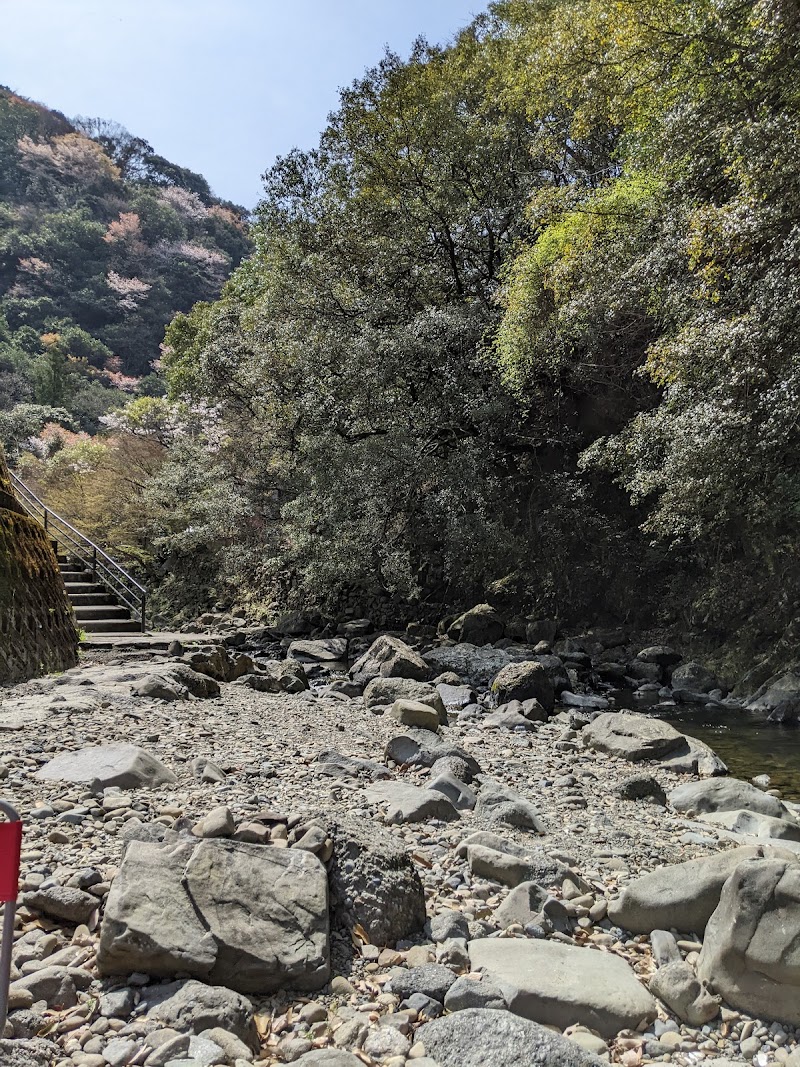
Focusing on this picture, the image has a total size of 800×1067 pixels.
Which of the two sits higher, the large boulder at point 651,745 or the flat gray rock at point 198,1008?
the flat gray rock at point 198,1008

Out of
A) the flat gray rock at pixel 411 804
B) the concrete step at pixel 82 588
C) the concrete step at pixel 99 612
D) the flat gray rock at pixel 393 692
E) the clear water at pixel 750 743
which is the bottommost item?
the clear water at pixel 750 743

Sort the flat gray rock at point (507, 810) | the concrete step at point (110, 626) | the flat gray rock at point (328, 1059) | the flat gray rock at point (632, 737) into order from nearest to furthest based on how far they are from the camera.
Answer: the flat gray rock at point (328, 1059) → the flat gray rock at point (507, 810) → the flat gray rock at point (632, 737) → the concrete step at point (110, 626)

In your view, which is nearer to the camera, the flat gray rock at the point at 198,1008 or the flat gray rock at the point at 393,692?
the flat gray rock at the point at 198,1008

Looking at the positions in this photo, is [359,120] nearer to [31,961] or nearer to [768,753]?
[768,753]

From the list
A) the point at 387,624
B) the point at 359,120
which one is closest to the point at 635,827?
the point at 387,624

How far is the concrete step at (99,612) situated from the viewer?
12.3 meters

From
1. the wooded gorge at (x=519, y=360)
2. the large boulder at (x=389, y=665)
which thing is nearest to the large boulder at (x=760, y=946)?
the wooded gorge at (x=519, y=360)

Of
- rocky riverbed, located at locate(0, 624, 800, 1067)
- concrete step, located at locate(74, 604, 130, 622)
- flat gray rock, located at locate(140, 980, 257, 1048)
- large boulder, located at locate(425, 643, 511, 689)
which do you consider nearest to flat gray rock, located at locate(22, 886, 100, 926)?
rocky riverbed, located at locate(0, 624, 800, 1067)

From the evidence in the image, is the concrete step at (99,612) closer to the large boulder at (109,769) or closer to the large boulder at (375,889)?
the large boulder at (109,769)

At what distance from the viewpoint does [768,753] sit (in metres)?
7.46

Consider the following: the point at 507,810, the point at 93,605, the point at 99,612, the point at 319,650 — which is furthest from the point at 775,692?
the point at 93,605

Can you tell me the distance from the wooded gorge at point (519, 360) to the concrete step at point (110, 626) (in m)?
3.66

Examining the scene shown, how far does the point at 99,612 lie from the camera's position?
490 inches

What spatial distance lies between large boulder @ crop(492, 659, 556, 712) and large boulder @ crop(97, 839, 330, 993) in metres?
6.76
